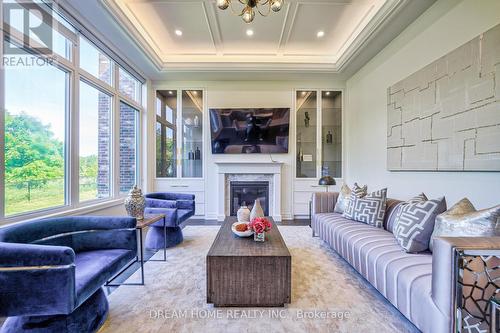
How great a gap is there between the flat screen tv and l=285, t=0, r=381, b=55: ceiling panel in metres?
1.30

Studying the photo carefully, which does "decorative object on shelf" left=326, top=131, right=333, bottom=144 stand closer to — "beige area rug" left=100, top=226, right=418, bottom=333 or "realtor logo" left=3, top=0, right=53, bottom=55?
"beige area rug" left=100, top=226, right=418, bottom=333

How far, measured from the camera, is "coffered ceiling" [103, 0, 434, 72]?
3.15m

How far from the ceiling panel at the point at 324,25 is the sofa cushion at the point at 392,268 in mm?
3122

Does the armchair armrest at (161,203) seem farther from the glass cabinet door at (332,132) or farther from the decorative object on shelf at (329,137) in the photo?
the decorative object on shelf at (329,137)

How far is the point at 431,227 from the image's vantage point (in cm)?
188

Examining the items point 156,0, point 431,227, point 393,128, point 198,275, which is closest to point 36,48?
point 156,0

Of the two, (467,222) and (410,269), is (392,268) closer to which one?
(410,269)

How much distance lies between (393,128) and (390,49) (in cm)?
125

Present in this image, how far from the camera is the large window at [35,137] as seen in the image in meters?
2.08

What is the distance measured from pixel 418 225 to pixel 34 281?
2838mm

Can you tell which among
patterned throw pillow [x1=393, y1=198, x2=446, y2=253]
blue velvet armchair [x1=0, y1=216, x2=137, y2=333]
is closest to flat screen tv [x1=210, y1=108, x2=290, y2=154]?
patterned throw pillow [x1=393, y1=198, x2=446, y2=253]

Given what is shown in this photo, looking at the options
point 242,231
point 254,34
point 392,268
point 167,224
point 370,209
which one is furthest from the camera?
point 254,34

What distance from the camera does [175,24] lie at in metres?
3.60

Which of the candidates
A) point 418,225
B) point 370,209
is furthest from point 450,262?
point 370,209
